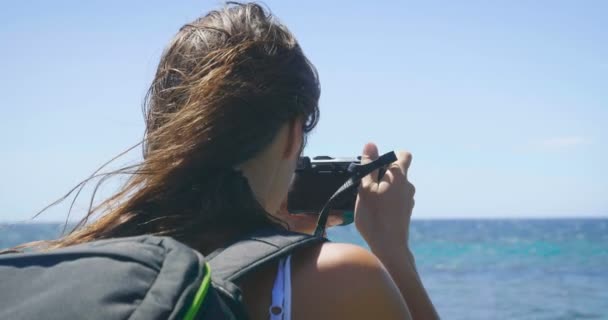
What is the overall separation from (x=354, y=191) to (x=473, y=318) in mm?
10149

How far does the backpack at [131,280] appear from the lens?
112cm

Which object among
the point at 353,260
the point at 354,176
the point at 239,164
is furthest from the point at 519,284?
the point at 353,260

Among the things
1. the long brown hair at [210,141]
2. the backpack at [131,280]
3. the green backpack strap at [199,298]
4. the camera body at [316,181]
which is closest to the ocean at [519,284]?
the camera body at [316,181]

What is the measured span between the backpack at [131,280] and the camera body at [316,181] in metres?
0.70

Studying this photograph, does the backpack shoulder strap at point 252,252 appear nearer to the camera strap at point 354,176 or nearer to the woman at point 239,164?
the woman at point 239,164

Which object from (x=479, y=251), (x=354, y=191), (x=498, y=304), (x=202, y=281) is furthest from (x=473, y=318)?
(x=479, y=251)

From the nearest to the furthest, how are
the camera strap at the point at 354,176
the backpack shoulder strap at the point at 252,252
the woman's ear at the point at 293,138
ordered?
the backpack shoulder strap at the point at 252,252 < the woman's ear at the point at 293,138 < the camera strap at the point at 354,176

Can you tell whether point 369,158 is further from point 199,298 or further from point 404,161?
point 199,298

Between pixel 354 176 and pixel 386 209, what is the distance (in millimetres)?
129

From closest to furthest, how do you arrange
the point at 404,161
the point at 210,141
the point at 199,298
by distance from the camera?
the point at 199,298 → the point at 210,141 → the point at 404,161

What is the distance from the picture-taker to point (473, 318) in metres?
11.5

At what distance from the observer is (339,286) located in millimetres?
1300

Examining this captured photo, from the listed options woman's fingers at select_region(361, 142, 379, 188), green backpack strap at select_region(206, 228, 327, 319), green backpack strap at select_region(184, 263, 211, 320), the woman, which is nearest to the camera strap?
woman's fingers at select_region(361, 142, 379, 188)

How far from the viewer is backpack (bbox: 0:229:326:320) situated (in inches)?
44.1
